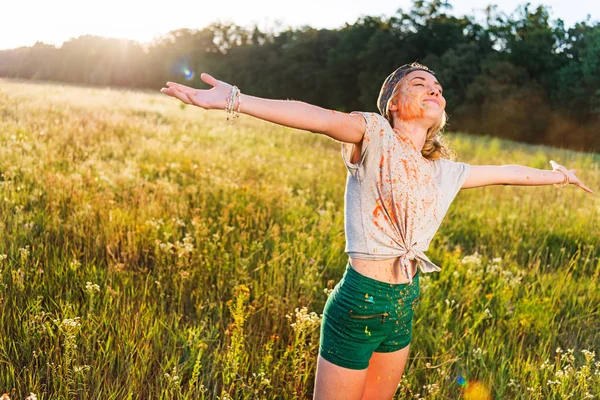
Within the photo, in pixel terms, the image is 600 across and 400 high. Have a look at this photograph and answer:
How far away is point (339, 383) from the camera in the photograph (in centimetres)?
213

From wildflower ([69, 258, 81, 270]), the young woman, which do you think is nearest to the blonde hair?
the young woman

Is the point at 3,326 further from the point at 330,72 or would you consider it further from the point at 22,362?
the point at 330,72

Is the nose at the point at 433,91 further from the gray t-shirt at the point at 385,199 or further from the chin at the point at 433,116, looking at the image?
the gray t-shirt at the point at 385,199

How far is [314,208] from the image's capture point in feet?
20.7

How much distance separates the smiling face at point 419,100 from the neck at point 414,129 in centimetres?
2

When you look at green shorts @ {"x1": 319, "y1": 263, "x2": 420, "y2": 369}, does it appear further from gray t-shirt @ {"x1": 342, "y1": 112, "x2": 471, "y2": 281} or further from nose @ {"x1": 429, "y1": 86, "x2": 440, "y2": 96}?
nose @ {"x1": 429, "y1": 86, "x2": 440, "y2": 96}

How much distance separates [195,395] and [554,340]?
8.24 ft

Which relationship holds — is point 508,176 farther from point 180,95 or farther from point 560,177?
point 180,95

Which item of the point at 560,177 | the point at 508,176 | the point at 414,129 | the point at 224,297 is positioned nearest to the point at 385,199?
the point at 414,129

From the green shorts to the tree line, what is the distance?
68.1 ft

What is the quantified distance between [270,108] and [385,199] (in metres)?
0.68

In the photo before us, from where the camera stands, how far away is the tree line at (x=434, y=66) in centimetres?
3781

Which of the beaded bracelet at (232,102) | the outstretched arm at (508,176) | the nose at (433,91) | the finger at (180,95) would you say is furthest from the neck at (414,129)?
the finger at (180,95)

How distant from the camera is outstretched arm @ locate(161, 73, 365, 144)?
5.99 ft
